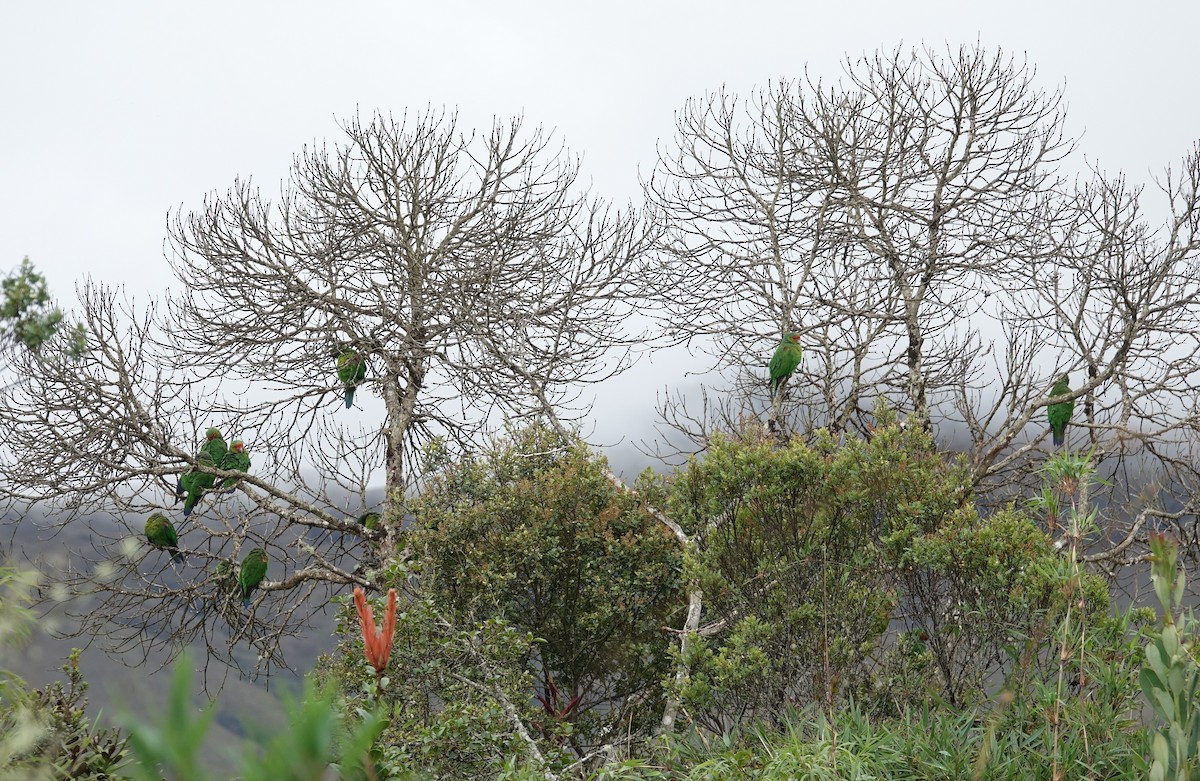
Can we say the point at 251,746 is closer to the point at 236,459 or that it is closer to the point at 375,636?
the point at 375,636

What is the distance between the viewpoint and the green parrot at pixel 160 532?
987 centimetres

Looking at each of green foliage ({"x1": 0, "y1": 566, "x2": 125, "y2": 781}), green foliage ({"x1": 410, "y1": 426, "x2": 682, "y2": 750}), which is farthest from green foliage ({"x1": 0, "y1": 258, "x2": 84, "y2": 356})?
green foliage ({"x1": 410, "y1": 426, "x2": 682, "y2": 750})

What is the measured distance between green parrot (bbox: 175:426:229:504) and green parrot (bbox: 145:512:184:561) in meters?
0.33

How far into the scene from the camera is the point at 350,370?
11281 mm

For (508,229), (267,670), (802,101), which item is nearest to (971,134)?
(802,101)

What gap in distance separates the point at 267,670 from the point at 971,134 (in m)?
9.98

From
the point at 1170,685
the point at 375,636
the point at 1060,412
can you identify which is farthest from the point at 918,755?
the point at 1060,412

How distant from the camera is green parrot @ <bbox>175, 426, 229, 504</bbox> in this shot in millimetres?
10305

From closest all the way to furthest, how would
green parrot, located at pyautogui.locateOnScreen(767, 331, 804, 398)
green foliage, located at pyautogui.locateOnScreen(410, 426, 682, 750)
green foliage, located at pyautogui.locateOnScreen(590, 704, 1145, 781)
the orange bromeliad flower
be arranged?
the orange bromeliad flower → green foliage, located at pyautogui.locateOnScreen(590, 704, 1145, 781) → green foliage, located at pyautogui.locateOnScreen(410, 426, 682, 750) → green parrot, located at pyautogui.locateOnScreen(767, 331, 804, 398)

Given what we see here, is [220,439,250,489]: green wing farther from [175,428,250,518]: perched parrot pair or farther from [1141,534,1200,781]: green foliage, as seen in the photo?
[1141,534,1200,781]: green foliage

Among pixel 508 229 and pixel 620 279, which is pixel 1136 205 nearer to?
pixel 620 279

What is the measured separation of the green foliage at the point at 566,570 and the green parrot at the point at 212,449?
3096 mm

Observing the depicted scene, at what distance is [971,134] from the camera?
1084 cm

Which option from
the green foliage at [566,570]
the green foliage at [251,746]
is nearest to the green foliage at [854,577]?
the green foliage at [566,570]
